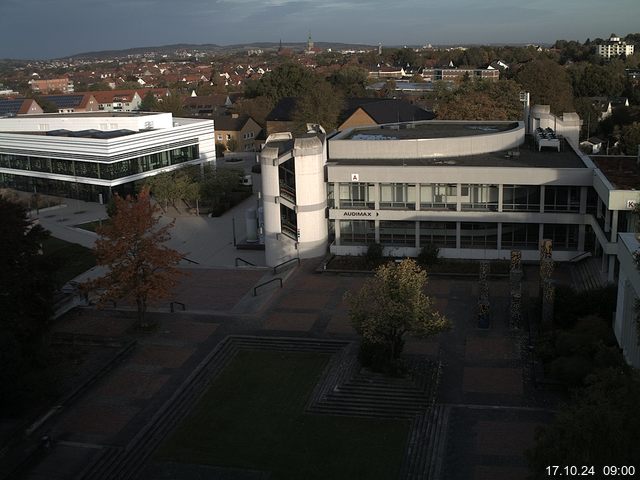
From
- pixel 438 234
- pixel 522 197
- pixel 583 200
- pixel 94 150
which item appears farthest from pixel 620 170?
pixel 94 150

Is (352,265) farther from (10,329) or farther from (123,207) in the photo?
(10,329)

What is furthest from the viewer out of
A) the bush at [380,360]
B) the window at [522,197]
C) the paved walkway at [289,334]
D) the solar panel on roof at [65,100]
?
the solar panel on roof at [65,100]

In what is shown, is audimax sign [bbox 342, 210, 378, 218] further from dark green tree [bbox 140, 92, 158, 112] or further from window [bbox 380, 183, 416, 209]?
dark green tree [bbox 140, 92, 158, 112]

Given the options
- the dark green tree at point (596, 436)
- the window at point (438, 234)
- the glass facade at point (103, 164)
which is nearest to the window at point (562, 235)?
the window at point (438, 234)

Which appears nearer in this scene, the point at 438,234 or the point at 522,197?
the point at 522,197

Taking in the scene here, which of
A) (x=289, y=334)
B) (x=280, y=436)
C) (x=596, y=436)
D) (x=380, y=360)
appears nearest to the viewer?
(x=596, y=436)

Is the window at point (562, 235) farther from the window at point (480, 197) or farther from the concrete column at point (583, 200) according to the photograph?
the window at point (480, 197)

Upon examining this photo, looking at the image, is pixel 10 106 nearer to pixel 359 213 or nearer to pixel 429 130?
pixel 429 130
